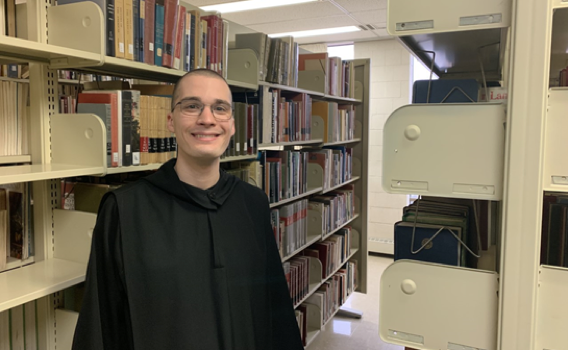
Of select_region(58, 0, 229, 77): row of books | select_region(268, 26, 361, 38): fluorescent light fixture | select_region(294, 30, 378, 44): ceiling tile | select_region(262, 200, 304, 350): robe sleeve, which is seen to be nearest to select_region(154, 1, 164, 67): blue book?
select_region(58, 0, 229, 77): row of books

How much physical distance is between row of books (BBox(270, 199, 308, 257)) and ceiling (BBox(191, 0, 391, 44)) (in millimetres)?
1934

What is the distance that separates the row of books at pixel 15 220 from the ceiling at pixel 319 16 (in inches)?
111

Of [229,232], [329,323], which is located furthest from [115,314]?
[329,323]

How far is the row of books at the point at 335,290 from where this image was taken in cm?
335

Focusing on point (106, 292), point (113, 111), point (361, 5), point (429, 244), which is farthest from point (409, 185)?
point (361, 5)

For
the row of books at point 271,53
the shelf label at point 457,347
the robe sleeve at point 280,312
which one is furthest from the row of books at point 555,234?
the row of books at point 271,53

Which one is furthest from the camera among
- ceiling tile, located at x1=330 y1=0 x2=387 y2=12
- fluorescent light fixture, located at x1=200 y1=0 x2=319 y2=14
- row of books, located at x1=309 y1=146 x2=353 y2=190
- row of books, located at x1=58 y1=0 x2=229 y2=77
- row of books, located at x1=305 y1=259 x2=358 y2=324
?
fluorescent light fixture, located at x1=200 y1=0 x2=319 y2=14

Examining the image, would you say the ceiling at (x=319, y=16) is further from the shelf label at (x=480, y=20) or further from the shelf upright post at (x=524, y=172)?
the shelf upright post at (x=524, y=172)

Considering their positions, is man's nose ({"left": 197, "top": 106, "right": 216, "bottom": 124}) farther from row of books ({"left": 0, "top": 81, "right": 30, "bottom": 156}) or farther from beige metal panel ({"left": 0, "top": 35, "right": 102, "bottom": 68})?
row of books ({"left": 0, "top": 81, "right": 30, "bottom": 156})

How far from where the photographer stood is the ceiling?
3826mm

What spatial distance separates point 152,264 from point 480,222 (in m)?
1.31

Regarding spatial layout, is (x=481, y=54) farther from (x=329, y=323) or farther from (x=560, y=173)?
(x=329, y=323)

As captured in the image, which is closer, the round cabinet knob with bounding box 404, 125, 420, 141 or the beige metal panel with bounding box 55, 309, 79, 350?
the round cabinet knob with bounding box 404, 125, 420, 141

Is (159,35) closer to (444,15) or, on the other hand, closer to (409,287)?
(444,15)
